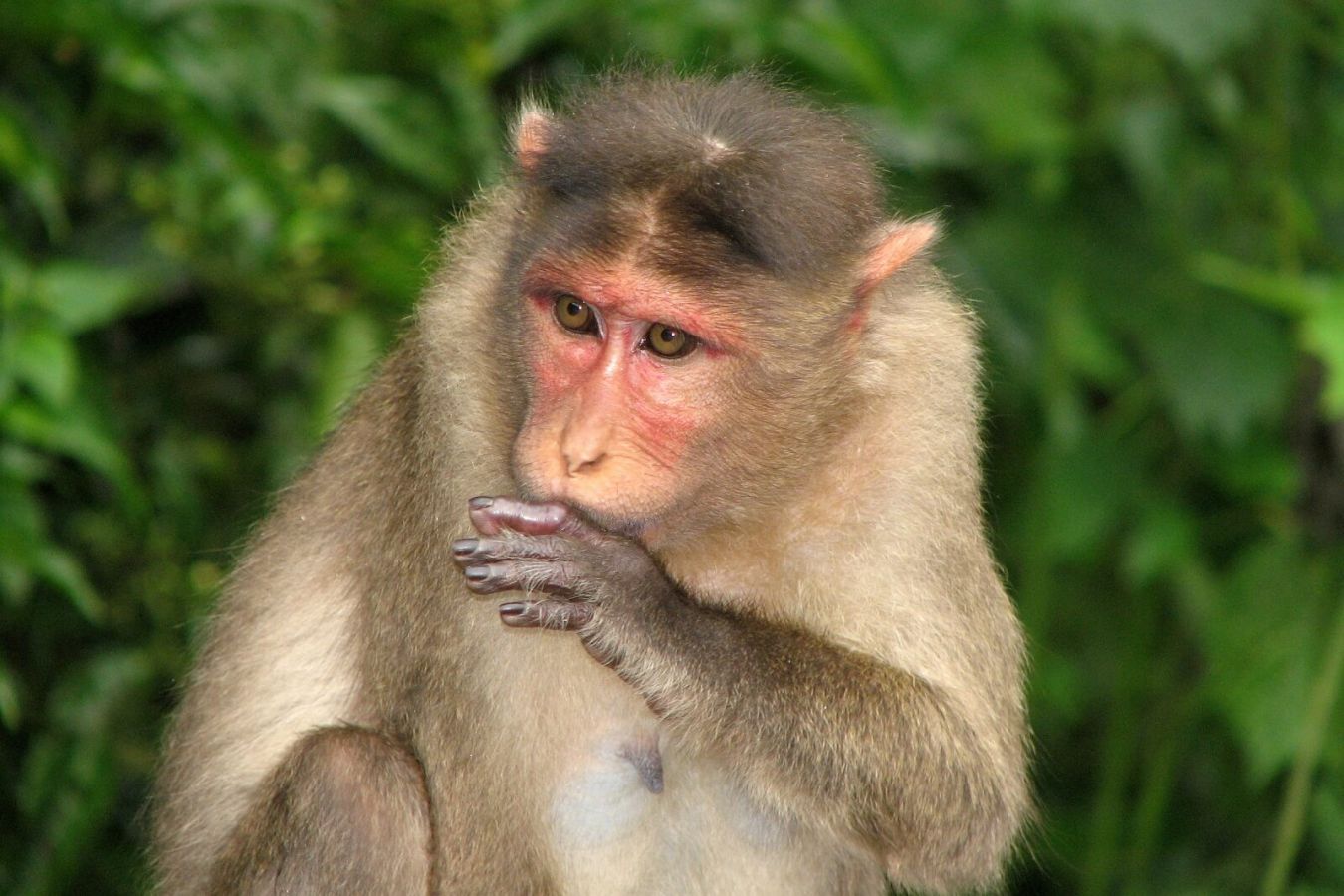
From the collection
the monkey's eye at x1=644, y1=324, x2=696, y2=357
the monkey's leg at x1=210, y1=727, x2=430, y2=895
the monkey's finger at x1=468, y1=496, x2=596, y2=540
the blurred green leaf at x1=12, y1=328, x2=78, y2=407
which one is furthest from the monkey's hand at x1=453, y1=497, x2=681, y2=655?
the blurred green leaf at x1=12, y1=328, x2=78, y2=407

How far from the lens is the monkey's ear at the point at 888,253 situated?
3.82 meters

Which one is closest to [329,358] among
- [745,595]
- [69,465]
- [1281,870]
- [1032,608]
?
[69,465]

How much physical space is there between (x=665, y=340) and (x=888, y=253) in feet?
1.93

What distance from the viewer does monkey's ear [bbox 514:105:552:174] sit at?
3.88 meters

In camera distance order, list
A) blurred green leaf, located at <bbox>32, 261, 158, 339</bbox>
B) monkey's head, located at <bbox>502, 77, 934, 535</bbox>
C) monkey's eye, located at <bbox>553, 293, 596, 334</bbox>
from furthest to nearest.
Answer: blurred green leaf, located at <bbox>32, 261, 158, 339</bbox> → monkey's eye, located at <bbox>553, 293, 596, 334</bbox> → monkey's head, located at <bbox>502, 77, 934, 535</bbox>

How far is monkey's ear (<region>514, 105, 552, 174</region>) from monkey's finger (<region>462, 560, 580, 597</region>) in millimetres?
951

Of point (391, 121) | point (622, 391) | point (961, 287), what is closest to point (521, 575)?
point (622, 391)

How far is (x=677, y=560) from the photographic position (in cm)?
378

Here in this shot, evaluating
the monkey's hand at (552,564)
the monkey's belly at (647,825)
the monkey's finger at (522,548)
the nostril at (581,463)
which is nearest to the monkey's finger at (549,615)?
the monkey's hand at (552,564)

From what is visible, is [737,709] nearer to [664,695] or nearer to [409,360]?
[664,695]

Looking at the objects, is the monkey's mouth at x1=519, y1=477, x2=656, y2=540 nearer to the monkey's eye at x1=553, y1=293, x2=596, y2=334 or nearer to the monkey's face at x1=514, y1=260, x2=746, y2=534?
the monkey's face at x1=514, y1=260, x2=746, y2=534

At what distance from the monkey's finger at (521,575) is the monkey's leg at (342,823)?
22.9 inches

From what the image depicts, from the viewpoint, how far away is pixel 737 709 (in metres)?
3.57

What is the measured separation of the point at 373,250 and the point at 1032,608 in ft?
8.86
